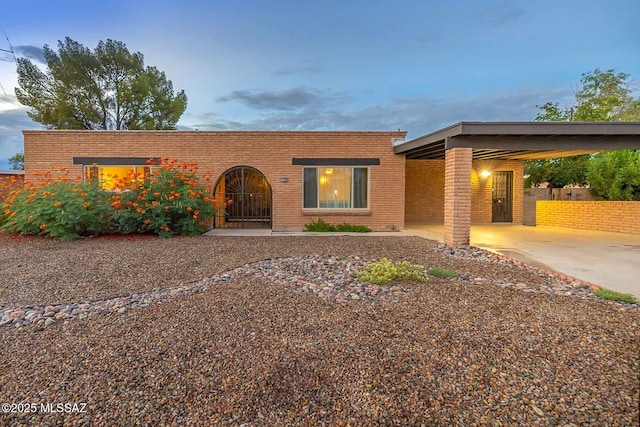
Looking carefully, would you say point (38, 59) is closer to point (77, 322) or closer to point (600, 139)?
point (77, 322)

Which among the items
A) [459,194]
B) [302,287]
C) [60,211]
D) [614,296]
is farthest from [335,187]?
[614,296]

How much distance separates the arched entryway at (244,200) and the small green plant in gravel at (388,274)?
7488mm

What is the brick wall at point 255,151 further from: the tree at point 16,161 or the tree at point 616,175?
the tree at point 16,161

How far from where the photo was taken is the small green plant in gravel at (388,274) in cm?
483

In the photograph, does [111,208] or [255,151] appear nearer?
[111,208]

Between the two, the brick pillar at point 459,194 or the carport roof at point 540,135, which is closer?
the carport roof at point 540,135

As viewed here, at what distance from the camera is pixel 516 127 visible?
749cm

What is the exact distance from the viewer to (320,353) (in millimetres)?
2838

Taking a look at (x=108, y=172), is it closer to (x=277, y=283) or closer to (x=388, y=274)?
(x=277, y=283)

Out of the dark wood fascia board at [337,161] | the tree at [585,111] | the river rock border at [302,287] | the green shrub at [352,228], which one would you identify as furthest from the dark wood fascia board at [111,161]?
the tree at [585,111]

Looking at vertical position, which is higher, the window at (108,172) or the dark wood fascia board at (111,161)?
the dark wood fascia board at (111,161)

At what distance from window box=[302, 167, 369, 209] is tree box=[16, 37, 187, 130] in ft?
55.2

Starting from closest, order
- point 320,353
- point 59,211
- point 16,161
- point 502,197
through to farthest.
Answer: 1. point 320,353
2. point 59,211
3. point 502,197
4. point 16,161

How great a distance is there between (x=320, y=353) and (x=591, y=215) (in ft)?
44.7
